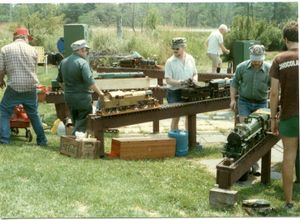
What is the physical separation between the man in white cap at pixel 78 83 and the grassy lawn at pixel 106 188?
25.5 inches

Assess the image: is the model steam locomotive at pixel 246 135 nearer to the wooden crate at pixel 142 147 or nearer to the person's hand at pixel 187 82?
the wooden crate at pixel 142 147

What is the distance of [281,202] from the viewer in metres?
6.02

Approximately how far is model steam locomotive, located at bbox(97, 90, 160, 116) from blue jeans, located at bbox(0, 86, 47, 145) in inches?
42.9

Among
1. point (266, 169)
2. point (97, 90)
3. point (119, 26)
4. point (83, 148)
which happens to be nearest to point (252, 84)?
point (266, 169)

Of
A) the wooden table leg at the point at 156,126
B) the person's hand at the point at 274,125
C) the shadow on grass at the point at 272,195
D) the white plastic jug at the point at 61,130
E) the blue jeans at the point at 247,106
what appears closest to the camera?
the shadow on grass at the point at 272,195

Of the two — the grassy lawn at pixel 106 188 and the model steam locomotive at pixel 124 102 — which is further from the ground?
the model steam locomotive at pixel 124 102

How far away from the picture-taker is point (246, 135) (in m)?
6.09

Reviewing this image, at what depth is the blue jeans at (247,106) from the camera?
739 cm

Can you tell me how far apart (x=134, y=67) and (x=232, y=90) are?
21.3 ft

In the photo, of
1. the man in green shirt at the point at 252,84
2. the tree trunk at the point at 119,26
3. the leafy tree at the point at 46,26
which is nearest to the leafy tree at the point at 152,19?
the tree trunk at the point at 119,26

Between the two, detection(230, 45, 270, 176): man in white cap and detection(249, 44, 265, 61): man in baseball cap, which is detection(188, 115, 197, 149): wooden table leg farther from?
detection(249, 44, 265, 61): man in baseball cap

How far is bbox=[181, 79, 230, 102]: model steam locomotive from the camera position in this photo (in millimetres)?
8766

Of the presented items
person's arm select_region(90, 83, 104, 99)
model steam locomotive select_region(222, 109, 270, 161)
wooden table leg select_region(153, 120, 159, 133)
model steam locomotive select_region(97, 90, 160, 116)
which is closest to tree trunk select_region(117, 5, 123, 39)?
wooden table leg select_region(153, 120, 159, 133)

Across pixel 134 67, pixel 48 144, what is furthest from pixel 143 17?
pixel 48 144
